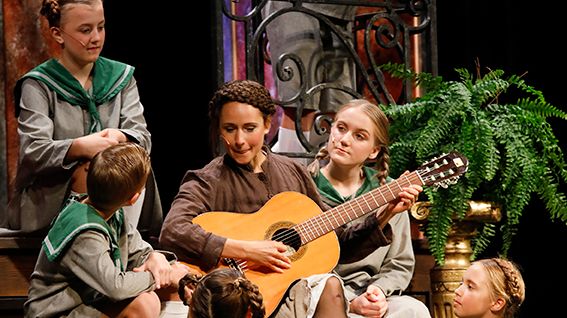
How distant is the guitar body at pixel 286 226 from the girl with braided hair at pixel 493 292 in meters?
0.61

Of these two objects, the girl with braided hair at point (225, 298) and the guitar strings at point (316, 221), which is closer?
the girl with braided hair at point (225, 298)

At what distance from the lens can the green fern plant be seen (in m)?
4.21

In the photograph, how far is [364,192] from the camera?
394cm

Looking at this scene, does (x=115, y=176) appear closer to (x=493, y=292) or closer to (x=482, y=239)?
(x=493, y=292)

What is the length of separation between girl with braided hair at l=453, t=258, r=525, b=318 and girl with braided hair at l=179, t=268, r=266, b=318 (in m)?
1.32

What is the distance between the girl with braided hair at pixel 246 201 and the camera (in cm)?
335

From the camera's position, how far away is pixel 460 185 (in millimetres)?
4203

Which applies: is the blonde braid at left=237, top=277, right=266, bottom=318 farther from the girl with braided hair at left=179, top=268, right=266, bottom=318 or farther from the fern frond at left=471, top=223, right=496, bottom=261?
the fern frond at left=471, top=223, right=496, bottom=261

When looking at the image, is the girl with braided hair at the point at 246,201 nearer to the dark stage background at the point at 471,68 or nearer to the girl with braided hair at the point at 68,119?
the girl with braided hair at the point at 68,119

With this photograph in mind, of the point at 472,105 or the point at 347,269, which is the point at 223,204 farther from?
the point at 472,105

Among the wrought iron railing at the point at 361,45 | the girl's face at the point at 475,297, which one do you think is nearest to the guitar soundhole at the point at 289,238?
the girl's face at the point at 475,297

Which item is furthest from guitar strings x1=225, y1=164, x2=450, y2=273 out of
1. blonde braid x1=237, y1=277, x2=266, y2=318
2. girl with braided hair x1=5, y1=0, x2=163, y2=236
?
blonde braid x1=237, y1=277, x2=266, y2=318

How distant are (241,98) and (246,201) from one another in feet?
1.24

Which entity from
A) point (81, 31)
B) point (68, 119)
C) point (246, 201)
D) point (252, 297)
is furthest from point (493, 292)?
point (81, 31)
